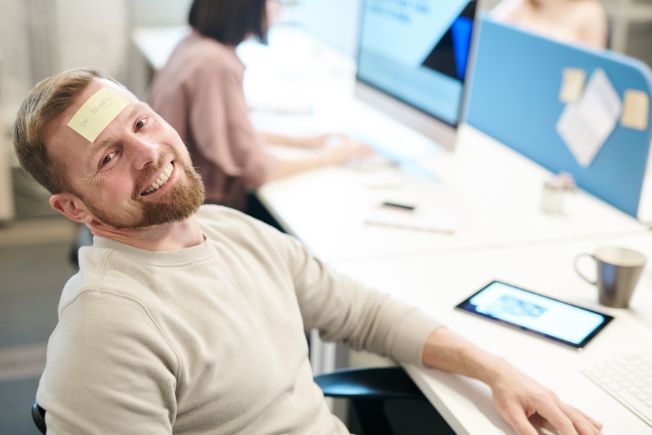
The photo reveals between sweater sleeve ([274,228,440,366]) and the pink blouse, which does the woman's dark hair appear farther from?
sweater sleeve ([274,228,440,366])

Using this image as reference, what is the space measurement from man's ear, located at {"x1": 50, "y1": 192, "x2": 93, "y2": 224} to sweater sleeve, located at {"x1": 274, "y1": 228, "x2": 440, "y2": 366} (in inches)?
14.9

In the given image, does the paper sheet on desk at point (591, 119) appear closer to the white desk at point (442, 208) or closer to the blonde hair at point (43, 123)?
the white desk at point (442, 208)

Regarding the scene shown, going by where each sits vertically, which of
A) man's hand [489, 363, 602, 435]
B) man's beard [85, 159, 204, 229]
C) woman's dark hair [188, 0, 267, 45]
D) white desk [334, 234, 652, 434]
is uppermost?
woman's dark hair [188, 0, 267, 45]

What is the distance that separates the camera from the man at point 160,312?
37.4 inches

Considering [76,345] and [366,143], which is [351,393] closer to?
[76,345]

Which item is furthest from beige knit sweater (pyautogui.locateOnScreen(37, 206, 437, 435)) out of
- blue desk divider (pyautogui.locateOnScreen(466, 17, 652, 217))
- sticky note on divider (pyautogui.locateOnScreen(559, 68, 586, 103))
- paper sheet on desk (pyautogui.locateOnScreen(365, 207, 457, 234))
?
sticky note on divider (pyautogui.locateOnScreen(559, 68, 586, 103))

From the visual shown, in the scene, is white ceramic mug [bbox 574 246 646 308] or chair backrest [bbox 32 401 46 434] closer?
chair backrest [bbox 32 401 46 434]

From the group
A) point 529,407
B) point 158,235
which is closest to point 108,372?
point 158,235

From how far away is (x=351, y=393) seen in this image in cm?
128

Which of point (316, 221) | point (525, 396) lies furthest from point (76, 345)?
point (316, 221)

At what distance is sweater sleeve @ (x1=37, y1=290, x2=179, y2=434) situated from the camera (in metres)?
0.91

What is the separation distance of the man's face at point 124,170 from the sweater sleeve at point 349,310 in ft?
0.91

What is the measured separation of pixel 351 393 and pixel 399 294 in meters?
0.28

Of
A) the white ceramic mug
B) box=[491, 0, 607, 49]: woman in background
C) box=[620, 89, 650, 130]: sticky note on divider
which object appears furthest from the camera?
box=[491, 0, 607, 49]: woman in background
